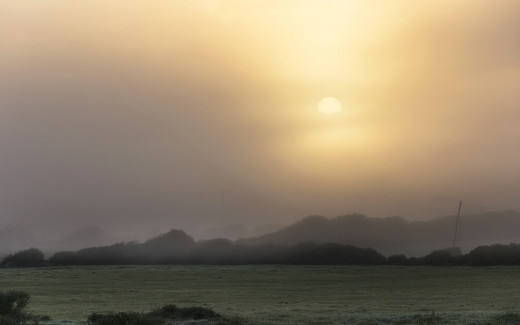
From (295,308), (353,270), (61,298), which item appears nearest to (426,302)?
(295,308)

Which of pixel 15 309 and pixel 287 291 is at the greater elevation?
pixel 287 291

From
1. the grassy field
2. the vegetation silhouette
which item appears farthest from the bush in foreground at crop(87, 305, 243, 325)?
the vegetation silhouette

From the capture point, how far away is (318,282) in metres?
118

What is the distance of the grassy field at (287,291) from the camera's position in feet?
193

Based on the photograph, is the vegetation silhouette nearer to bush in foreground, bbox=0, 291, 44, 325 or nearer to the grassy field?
bush in foreground, bbox=0, 291, 44, 325

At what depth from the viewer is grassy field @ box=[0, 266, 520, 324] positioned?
58.9m

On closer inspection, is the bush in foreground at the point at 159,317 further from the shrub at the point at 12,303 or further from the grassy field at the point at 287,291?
the shrub at the point at 12,303

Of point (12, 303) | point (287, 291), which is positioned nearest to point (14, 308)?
point (12, 303)

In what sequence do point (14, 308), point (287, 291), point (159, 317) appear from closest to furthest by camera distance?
point (159, 317) < point (14, 308) < point (287, 291)

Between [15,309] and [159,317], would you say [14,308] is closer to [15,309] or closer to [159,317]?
[15,309]

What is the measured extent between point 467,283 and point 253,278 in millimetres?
36370

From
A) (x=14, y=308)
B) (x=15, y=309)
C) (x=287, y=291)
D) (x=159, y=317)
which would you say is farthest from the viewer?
(x=287, y=291)

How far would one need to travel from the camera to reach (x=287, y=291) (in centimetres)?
9962

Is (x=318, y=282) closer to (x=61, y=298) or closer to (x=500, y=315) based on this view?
(x=61, y=298)
